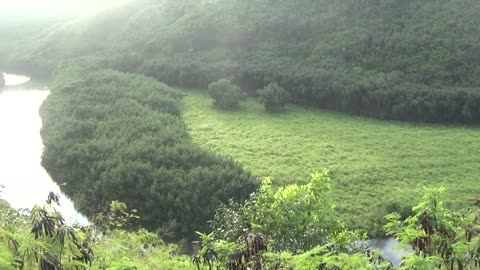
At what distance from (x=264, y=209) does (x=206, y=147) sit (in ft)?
75.9

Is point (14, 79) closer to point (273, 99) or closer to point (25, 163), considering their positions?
point (25, 163)

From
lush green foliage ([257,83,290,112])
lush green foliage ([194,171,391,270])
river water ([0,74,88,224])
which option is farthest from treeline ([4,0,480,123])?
lush green foliage ([194,171,391,270])

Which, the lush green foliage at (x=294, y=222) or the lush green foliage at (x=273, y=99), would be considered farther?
the lush green foliage at (x=273, y=99)

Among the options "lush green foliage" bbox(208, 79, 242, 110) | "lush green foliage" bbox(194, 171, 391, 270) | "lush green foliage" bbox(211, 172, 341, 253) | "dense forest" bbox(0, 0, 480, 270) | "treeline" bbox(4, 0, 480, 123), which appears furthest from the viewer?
"lush green foliage" bbox(208, 79, 242, 110)

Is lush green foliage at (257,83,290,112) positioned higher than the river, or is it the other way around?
lush green foliage at (257,83,290,112)

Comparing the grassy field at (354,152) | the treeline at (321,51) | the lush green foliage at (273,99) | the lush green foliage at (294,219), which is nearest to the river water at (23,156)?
the lush green foliage at (294,219)

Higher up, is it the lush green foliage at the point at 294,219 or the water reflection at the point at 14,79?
the water reflection at the point at 14,79

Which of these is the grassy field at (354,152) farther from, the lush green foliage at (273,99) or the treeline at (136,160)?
the treeline at (136,160)

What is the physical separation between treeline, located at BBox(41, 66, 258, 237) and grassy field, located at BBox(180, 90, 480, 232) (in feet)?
12.4

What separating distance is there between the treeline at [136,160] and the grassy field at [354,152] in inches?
149

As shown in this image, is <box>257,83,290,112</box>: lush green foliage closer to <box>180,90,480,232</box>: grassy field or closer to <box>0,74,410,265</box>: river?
<box>180,90,480,232</box>: grassy field

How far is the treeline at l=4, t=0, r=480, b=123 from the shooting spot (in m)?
49.2

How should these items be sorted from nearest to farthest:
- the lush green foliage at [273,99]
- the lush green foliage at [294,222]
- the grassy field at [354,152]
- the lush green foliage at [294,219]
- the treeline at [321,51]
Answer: the lush green foliage at [294,222] < the lush green foliage at [294,219] < the grassy field at [354,152] < the treeline at [321,51] < the lush green foliage at [273,99]

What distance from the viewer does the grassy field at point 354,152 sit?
31.5 metres
